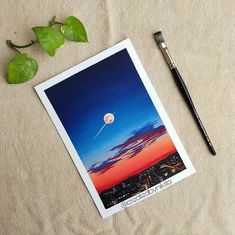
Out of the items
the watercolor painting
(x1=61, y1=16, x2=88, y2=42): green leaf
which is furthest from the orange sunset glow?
(x1=61, y1=16, x2=88, y2=42): green leaf

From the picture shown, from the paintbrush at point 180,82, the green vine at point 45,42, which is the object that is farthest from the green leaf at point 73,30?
the paintbrush at point 180,82

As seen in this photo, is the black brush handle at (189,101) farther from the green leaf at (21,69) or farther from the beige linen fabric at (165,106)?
the green leaf at (21,69)

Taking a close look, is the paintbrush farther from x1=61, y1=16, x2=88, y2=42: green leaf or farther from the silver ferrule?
x1=61, y1=16, x2=88, y2=42: green leaf

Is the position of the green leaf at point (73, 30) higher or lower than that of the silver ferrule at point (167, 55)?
higher

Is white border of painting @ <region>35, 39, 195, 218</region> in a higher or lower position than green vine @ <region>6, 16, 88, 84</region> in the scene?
lower

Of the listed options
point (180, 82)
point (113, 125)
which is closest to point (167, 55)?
point (180, 82)

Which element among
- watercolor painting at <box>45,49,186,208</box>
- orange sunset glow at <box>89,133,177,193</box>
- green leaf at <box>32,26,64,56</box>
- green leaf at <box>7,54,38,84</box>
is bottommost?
orange sunset glow at <box>89,133,177,193</box>
